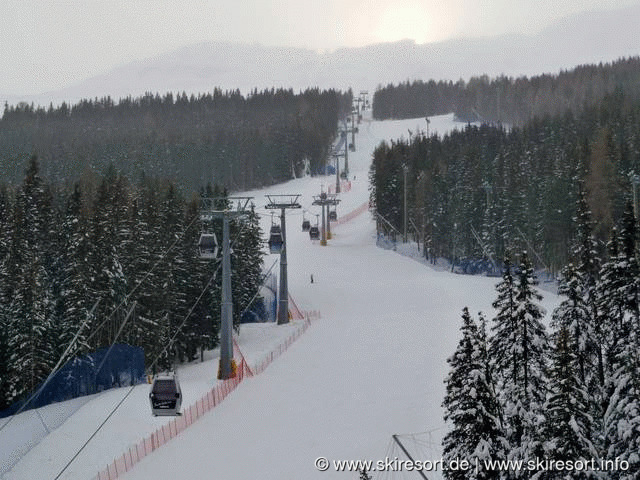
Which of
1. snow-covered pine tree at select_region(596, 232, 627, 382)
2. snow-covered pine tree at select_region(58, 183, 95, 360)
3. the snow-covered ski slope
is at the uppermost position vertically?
snow-covered pine tree at select_region(596, 232, 627, 382)

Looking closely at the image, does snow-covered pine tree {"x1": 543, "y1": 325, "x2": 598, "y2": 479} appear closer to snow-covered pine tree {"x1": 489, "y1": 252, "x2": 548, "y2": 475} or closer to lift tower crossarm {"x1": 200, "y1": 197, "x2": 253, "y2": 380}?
snow-covered pine tree {"x1": 489, "y1": 252, "x2": 548, "y2": 475}

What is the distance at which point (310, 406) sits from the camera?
32.5m

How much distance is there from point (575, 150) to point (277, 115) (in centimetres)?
11668

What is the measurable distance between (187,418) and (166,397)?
4.55 metres

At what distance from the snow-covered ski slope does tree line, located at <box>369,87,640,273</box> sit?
1161 cm

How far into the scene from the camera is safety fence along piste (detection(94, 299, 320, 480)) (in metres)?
26.6

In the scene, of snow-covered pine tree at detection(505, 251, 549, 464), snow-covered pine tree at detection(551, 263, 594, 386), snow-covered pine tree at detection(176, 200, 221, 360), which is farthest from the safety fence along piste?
snow-covered pine tree at detection(551, 263, 594, 386)

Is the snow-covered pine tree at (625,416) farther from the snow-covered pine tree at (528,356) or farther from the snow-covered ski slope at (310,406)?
the snow-covered ski slope at (310,406)

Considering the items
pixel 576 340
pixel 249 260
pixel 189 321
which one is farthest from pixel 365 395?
pixel 249 260

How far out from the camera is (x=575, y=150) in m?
74.1

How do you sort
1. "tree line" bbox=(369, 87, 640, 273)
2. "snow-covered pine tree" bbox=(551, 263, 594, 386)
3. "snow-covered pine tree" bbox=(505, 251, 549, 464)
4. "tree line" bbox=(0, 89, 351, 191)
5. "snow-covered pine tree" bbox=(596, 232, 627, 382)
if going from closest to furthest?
"snow-covered pine tree" bbox=(505, 251, 549, 464)
"snow-covered pine tree" bbox=(596, 232, 627, 382)
"snow-covered pine tree" bbox=(551, 263, 594, 386)
"tree line" bbox=(369, 87, 640, 273)
"tree line" bbox=(0, 89, 351, 191)

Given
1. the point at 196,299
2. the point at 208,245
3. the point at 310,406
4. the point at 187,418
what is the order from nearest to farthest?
the point at 187,418
the point at 310,406
the point at 208,245
the point at 196,299

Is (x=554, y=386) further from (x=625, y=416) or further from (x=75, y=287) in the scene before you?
(x=75, y=287)

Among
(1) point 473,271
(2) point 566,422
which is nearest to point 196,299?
(2) point 566,422
